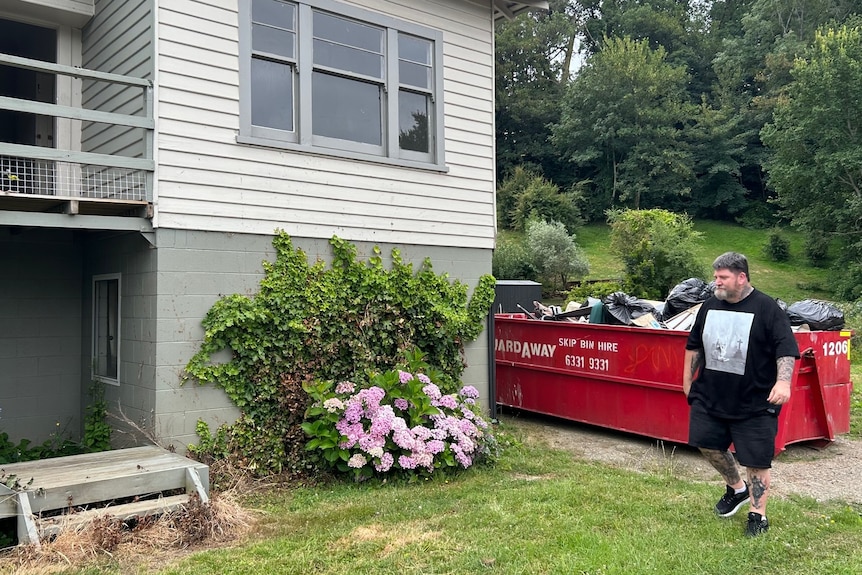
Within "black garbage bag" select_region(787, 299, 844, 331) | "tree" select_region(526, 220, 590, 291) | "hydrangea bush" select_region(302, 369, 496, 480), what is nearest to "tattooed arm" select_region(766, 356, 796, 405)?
"hydrangea bush" select_region(302, 369, 496, 480)

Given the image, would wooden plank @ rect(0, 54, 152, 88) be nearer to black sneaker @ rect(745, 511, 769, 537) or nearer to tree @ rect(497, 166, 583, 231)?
black sneaker @ rect(745, 511, 769, 537)

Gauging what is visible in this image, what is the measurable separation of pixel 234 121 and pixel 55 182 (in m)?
1.96

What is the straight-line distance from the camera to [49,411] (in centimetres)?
688

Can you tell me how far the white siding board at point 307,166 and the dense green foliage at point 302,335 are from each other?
15.7 inches

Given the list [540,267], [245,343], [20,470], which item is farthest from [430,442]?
[540,267]

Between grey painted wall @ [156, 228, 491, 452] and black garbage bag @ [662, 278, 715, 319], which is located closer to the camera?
grey painted wall @ [156, 228, 491, 452]

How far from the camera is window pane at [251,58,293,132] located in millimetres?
6684

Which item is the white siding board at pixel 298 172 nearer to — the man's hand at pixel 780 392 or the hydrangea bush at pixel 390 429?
the hydrangea bush at pixel 390 429

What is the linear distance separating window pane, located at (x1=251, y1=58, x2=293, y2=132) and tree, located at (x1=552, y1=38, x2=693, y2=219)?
38.8 metres

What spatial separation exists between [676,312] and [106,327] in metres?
6.88

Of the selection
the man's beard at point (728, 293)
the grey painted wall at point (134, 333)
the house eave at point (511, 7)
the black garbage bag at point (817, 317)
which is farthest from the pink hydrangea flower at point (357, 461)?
the house eave at point (511, 7)

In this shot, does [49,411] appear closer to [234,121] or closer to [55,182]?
[55,182]

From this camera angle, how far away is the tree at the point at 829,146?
29.5 metres

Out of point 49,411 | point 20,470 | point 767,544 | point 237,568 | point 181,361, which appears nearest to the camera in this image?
point 237,568
